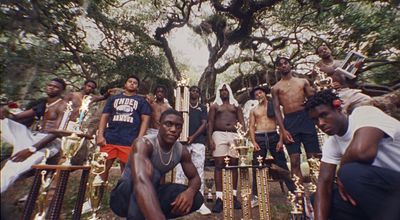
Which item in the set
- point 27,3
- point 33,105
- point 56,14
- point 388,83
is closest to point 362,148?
point 33,105

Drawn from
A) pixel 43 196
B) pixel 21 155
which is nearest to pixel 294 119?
pixel 43 196

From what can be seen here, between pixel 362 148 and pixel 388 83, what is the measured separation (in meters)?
4.07

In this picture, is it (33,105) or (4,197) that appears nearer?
(4,197)

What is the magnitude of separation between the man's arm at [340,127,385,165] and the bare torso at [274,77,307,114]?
214 cm

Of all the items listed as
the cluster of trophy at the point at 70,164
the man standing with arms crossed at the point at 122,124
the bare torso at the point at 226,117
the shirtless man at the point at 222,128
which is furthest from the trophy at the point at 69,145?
the bare torso at the point at 226,117

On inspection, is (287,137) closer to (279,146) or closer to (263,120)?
(279,146)

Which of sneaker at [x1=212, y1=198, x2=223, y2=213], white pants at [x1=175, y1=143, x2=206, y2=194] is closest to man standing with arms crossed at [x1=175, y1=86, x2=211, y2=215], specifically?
white pants at [x1=175, y1=143, x2=206, y2=194]

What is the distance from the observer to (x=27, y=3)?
11.8 ft

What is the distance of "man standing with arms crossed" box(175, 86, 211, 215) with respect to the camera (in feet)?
14.8

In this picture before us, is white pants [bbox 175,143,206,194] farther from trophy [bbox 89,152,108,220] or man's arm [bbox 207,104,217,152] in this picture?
trophy [bbox 89,152,108,220]

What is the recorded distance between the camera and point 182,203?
2.27 meters

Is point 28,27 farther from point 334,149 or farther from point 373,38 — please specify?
point 373,38

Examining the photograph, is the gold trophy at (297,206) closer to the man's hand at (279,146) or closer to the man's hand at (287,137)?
the man's hand at (287,137)

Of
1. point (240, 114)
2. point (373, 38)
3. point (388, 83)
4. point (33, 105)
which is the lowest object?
point (33, 105)
